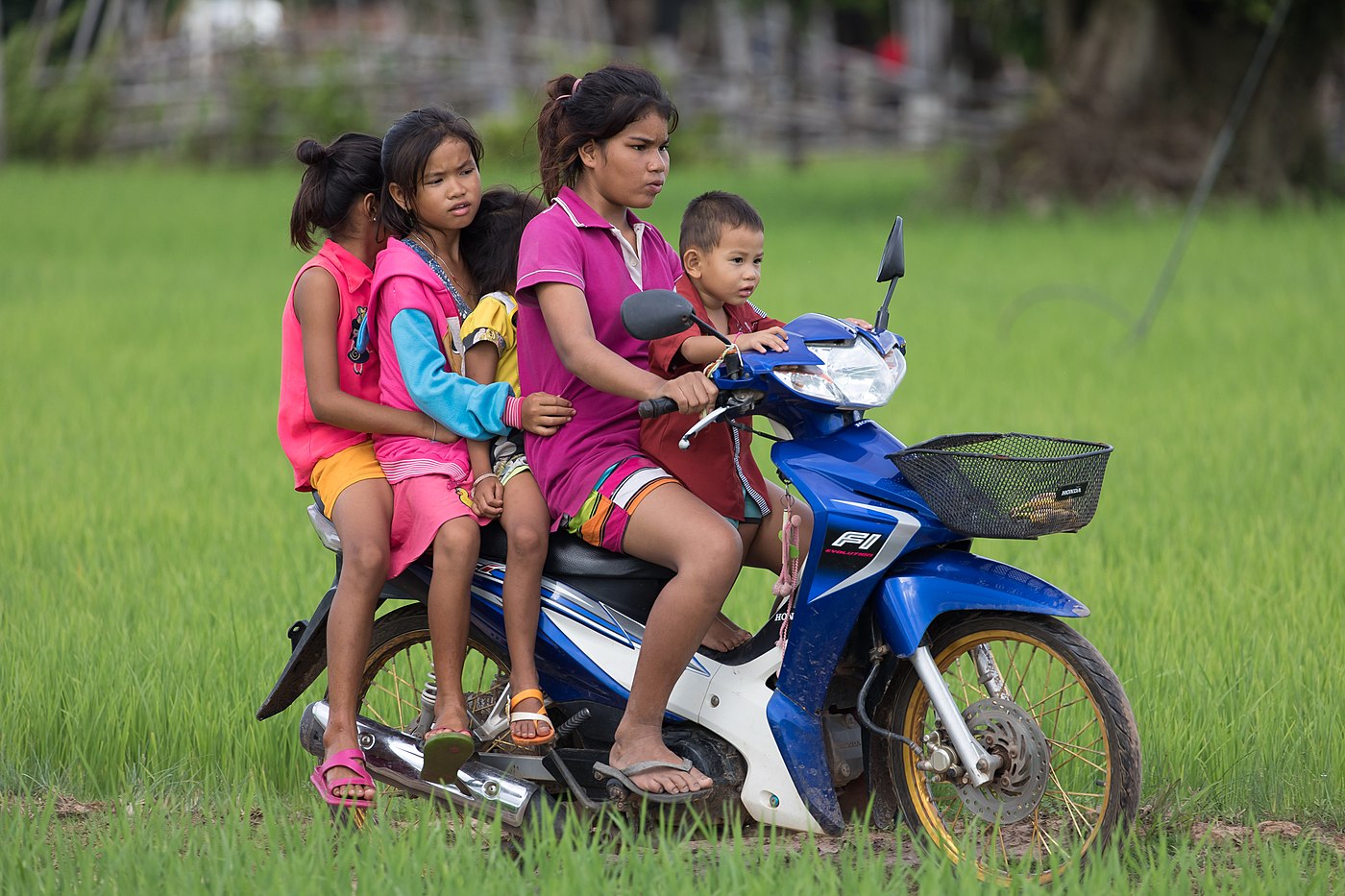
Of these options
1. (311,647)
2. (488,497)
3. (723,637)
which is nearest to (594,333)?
(488,497)

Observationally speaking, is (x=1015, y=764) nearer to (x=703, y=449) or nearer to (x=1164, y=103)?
(x=703, y=449)

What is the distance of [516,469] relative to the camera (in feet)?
11.7

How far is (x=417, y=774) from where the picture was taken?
3627 mm

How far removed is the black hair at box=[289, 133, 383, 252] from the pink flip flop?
3.77 ft

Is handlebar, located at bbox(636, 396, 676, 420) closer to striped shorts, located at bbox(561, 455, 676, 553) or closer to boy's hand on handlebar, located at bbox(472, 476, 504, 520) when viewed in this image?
striped shorts, located at bbox(561, 455, 676, 553)

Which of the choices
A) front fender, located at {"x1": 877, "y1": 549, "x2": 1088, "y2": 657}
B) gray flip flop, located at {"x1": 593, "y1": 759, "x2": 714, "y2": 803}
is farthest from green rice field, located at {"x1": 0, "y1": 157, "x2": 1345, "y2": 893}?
front fender, located at {"x1": 877, "y1": 549, "x2": 1088, "y2": 657}

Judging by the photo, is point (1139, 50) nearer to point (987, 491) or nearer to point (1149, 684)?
point (1149, 684)

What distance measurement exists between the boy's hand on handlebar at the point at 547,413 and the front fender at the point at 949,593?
2.49ft

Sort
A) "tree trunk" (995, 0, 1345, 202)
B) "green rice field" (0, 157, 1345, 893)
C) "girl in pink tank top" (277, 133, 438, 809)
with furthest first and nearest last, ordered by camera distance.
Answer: "tree trunk" (995, 0, 1345, 202) < "girl in pink tank top" (277, 133, 438, 809) < "green rice field" (0, 157, 1345, 893)

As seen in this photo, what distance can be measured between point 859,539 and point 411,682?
149cm

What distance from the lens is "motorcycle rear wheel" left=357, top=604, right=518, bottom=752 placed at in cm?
372

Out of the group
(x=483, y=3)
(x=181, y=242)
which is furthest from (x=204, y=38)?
(x=181, y=242)

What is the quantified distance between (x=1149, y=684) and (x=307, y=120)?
2570 centimetres

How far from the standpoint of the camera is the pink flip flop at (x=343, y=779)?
3.49 m
